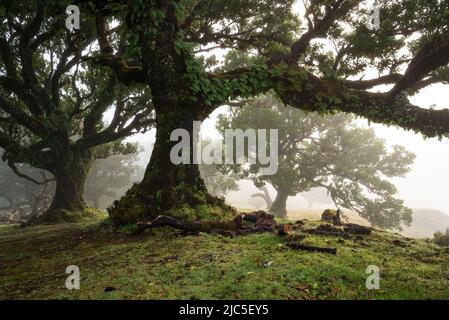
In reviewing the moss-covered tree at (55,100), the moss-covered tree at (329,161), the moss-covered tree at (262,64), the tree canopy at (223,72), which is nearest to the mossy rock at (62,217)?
the moss-covered tree at (55,100)

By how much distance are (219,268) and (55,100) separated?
622 inches

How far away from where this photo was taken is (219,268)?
5.59m

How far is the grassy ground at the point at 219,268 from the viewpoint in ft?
15.2

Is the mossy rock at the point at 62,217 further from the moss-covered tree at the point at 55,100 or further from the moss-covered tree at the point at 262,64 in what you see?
the moss-covered tree at the point at 262,64

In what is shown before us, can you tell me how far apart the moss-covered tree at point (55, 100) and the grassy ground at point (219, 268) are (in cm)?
975

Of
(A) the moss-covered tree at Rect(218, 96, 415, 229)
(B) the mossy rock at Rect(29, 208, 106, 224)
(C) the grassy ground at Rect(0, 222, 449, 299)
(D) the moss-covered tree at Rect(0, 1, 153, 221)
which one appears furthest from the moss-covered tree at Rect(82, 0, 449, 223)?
(A) the moss-covered tree at Rect(218, 96, 415, 229)

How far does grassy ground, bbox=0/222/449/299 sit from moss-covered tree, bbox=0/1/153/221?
975 cm

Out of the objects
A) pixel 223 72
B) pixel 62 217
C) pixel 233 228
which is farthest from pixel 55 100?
pixel 233 228

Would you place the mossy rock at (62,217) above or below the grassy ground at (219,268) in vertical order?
below

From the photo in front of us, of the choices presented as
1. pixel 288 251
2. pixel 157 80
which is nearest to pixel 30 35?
pixel 157 80

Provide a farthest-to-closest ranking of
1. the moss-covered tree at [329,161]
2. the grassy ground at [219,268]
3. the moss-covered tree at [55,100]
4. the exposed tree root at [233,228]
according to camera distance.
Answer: the moss-covered tree at [329,161] → the moss-covered tree at [55,100] → the exposed tree root at [233,228] → the grassy ground at [219,268]

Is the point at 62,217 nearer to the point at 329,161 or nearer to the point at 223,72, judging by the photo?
the point at 223,72
